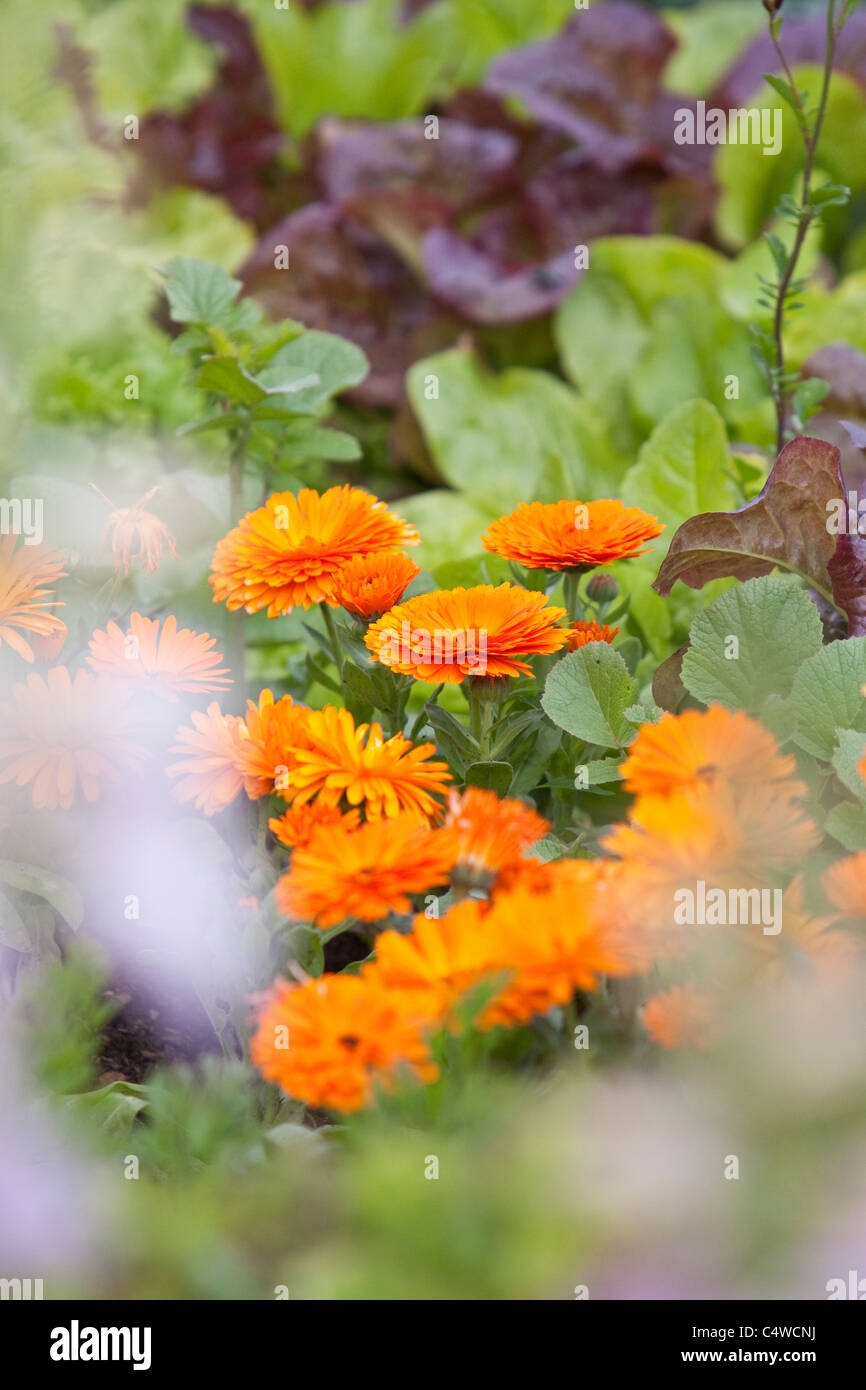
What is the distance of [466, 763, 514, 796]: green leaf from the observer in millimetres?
633

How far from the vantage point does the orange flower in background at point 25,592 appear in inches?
23.9

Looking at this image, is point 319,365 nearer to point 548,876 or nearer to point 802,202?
point 802,202

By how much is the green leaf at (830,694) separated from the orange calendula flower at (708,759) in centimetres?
13

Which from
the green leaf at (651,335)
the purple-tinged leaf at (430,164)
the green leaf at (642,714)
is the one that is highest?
the purple-tinged leaf at (430,164)

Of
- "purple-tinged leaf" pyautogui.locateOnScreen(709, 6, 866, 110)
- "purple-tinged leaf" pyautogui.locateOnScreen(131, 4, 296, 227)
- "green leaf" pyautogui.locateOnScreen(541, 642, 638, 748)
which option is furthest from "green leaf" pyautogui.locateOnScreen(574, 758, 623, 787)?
"purple-tinged leaf" pyautogui.locateOnScreen(131, 4, 296, 227)

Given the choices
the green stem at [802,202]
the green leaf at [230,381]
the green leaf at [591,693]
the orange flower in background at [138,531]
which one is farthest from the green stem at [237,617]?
the green stem at [802,202]

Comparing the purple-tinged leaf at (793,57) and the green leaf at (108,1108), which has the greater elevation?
the purple-tinged leaf at (793,57)

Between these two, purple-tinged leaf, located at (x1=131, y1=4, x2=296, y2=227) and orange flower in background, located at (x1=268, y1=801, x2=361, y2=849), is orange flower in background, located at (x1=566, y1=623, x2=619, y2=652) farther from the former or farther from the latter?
purple-tinged leaf, located at (x1=131, y1=4, x2=296, y2=227)

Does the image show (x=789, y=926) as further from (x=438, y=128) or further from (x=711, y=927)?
(x=438, y=128)

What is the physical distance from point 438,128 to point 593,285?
444mm

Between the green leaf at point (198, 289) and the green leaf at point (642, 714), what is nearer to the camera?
the green leaf at point (642, 714)

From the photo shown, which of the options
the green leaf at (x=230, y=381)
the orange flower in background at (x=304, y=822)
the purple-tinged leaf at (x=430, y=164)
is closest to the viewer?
the orange flower in background at (x=304, y=822)

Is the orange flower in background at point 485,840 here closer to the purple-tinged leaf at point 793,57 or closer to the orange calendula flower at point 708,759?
the orange calendula flower at point 708,759
